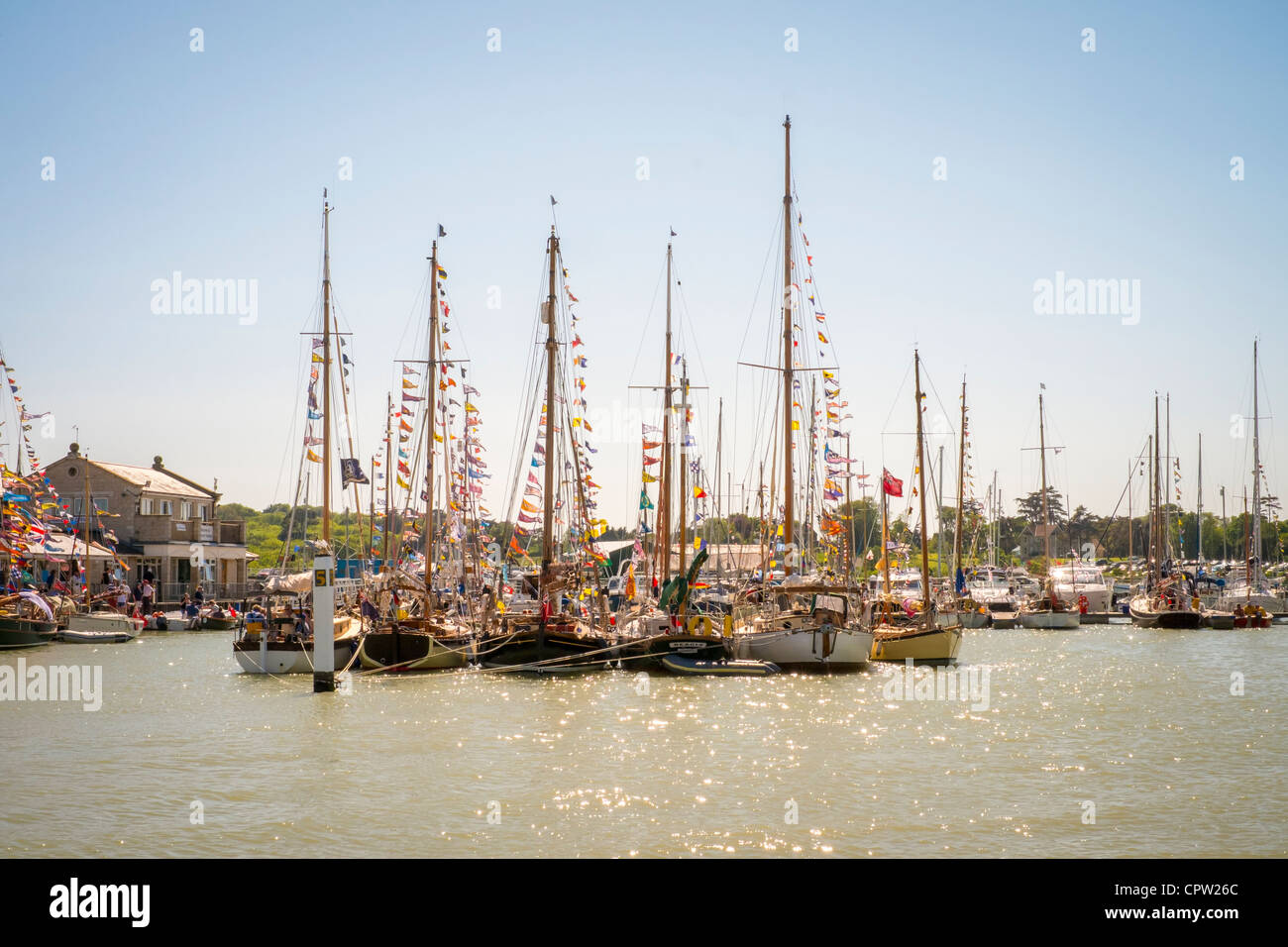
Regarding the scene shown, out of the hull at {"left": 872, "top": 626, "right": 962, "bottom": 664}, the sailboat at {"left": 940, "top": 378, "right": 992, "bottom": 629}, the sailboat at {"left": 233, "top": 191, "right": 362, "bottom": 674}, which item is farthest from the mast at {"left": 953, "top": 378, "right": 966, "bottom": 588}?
the sailboat at {"left": 233, "top": 191, "right": 362, "bottom": 674}

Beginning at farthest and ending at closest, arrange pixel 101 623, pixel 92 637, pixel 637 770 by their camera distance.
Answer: pixel 101 623 → pixel 92 637 → pixel 637 770

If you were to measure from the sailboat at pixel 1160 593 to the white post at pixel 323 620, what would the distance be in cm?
5512

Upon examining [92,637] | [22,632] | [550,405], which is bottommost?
[92,637]

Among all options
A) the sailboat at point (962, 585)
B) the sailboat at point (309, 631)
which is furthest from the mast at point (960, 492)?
the sailboat at point (309, 631)

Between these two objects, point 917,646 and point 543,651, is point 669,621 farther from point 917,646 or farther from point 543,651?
point 917,646

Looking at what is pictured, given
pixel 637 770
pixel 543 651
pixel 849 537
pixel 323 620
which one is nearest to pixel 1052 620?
pixel 849 537

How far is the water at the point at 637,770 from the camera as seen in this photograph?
17312 mm

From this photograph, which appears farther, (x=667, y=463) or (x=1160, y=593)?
(x=1160, y=593)

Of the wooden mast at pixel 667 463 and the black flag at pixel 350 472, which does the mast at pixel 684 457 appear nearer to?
the wooden mast at pixel 667 463

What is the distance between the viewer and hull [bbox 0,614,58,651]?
4922cm

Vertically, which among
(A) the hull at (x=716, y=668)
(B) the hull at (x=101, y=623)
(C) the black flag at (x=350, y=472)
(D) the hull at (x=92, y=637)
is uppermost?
(C) the black flag at (x=350, y=472)

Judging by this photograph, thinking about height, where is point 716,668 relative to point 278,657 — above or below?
below

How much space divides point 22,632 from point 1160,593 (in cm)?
6608

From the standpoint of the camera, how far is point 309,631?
41.3 m
